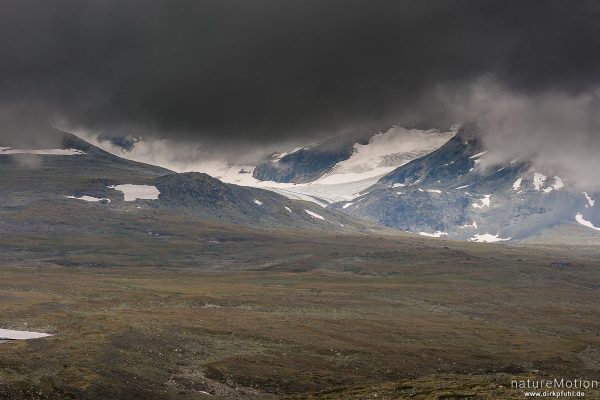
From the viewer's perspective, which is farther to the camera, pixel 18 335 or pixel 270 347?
pixel 270 347

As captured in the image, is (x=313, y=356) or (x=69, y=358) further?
(x=313, y=356)

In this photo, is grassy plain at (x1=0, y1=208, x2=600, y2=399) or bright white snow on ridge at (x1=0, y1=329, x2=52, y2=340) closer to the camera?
grassy plain at (x1=0, y1=208, x2=600, y2=399)

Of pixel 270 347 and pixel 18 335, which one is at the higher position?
pixel 18 335

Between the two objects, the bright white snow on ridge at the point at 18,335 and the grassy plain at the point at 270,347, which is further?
the bright white snow on ridge at the point at 18,335

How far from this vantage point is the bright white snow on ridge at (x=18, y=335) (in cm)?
10556

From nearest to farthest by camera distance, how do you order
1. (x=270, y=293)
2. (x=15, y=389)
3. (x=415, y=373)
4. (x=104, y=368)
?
(x=15, y=389)
(x=104, y=368)
(x=415, y=373)
(x=270, y=293)

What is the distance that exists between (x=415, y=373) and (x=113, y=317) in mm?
54896

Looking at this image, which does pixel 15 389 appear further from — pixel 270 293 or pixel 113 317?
pixel 270 293

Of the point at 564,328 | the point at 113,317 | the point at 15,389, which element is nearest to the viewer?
the point at 15,389

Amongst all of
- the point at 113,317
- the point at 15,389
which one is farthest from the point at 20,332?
the point at 15,389

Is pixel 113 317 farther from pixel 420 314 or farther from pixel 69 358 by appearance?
pixel 420 314

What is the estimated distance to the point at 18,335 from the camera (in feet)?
354

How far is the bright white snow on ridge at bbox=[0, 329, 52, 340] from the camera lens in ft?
346

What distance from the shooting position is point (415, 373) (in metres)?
101
